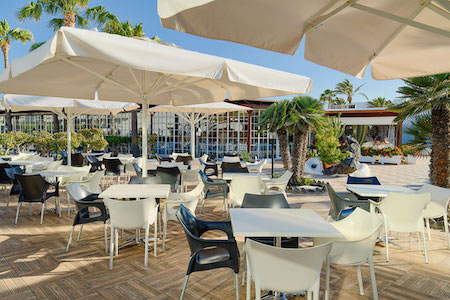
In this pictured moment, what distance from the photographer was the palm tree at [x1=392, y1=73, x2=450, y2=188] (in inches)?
192

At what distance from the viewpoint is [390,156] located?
52.6 feet

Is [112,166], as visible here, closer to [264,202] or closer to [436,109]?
[264,202]

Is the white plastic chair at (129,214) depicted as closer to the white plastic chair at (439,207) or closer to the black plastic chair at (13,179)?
the black plastic chair at (13,179)

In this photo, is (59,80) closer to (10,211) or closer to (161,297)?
(10,211)

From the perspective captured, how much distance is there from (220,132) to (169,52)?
12.9 m

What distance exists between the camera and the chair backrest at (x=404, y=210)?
11.3ft

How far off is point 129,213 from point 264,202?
1.52 m

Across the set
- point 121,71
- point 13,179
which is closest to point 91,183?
point 13,179

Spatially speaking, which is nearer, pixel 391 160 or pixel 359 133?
pixel 391 160

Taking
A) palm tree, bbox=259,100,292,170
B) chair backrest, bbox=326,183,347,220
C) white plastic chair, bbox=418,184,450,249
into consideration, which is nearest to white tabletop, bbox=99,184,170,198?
chair backrest, bbox=326,183,347,220

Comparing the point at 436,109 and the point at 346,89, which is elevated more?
the point at 346,89

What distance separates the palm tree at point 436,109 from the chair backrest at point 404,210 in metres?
2.06

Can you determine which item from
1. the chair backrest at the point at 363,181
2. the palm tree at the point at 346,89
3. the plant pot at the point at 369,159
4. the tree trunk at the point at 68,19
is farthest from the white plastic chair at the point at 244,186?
the palm tree at the point at 346,89

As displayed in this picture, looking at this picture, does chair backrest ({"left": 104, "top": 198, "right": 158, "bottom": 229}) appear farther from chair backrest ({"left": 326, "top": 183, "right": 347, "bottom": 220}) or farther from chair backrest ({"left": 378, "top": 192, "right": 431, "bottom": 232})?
chair backrest ({"left": 378, "top": 192, "right": 431, "bottom": 232})
